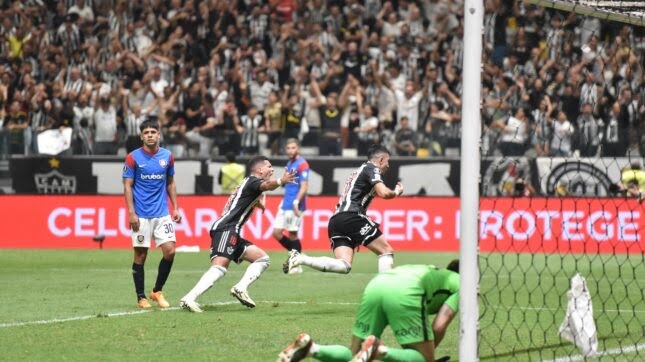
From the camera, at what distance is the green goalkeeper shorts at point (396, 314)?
8469 mm

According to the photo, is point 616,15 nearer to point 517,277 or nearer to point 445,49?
point 517,277

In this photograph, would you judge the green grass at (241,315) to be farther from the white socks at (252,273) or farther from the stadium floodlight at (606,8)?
the stadium floodlight at (606,8)

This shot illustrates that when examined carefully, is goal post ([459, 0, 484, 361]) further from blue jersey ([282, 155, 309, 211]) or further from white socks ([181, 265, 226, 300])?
blue jersey ([282, 155, 309, 211])

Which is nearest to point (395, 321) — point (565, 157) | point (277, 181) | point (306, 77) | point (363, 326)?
point (363, 326)

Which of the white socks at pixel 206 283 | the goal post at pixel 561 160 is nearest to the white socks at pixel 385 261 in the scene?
the goal post at pixel 561 160

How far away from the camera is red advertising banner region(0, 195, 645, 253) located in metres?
24.1

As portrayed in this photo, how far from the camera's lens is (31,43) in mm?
30094

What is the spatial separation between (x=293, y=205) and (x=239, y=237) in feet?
25.2

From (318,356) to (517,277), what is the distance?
1121 cm

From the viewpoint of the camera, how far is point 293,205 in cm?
2198

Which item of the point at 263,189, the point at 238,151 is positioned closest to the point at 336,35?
the point at 238,151

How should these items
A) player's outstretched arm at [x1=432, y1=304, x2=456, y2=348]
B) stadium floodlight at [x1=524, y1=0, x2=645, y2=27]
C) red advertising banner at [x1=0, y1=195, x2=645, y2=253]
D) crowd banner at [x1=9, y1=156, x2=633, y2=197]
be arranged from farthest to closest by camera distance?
crowd banner at [x1=9, y1=156, x2=633, y2=197] < red advertising banner at [x1=0, y1=195, x2=645, y2=253] < stadium floodlight at [x1=524, y1=0, x2=645, y2=27] < player's outstretched arm at [x1=432, y1=304, x2=456, y2=348]

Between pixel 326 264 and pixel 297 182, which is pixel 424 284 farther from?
pixel 297 182

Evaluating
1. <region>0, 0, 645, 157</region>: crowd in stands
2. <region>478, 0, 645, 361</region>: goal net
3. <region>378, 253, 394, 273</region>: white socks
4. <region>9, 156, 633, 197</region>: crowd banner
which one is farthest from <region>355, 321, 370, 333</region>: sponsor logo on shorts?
<region>9, 156, 633, 197</region>: crowd banner
